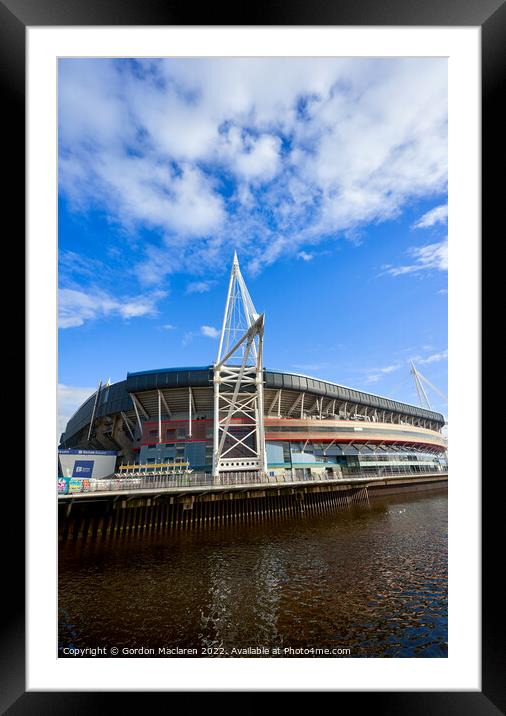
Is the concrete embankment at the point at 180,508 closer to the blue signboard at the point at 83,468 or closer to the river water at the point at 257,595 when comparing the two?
the river water at the point at 257,595

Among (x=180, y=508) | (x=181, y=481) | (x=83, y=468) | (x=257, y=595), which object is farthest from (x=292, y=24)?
(x=83, y=468)

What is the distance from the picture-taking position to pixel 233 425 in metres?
40.2

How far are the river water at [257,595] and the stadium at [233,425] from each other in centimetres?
1597

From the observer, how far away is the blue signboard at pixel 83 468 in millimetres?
32500

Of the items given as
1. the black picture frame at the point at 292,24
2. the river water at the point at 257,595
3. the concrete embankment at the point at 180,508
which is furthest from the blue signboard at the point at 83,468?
the black picture frame at the point at 292,24

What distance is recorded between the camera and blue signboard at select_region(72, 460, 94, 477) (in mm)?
32500

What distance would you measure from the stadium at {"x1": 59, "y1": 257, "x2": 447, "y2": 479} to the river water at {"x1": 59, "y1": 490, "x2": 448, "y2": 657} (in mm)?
15968

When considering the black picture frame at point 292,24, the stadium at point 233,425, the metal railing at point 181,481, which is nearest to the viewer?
the black picture frame at point 292,24

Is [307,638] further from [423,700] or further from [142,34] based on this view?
[142,34]

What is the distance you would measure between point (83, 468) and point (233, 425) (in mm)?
16543

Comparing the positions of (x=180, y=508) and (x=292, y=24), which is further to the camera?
(x=180, y=508)

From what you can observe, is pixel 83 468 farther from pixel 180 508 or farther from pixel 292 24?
pixel 292 24

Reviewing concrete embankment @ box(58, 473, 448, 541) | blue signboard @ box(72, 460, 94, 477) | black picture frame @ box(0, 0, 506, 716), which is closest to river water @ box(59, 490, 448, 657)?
concrete embankment @ box(58, 473, 448, 541)
